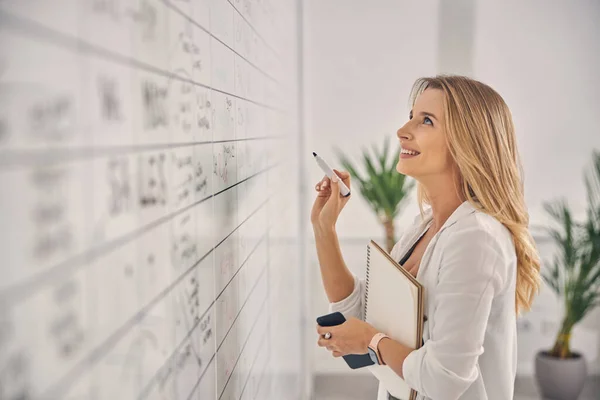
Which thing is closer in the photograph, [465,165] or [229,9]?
[229,9]

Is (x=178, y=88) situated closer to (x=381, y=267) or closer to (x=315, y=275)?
(x=381, y=267)

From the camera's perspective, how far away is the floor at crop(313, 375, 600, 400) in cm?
293

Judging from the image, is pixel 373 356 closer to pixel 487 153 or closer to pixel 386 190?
pixel 487 153

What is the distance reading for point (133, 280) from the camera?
0.49m

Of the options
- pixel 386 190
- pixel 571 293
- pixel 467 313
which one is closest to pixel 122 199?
pixel 467 313

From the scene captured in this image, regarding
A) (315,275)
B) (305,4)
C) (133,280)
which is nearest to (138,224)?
(133,280)

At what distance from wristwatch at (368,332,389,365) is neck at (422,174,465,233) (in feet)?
0.88

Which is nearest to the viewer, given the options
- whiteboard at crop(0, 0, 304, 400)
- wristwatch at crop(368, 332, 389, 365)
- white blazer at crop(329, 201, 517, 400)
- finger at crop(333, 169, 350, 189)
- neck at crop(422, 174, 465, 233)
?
whiteboard at crop(0, 0, 304, 400)

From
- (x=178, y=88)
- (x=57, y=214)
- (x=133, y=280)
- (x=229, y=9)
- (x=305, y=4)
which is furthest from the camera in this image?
(x=305, y=4)

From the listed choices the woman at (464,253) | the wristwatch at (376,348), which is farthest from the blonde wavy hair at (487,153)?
the wristwatch at (376,348)

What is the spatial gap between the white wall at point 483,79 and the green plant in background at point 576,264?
0.21 m

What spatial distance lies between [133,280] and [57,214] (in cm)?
14

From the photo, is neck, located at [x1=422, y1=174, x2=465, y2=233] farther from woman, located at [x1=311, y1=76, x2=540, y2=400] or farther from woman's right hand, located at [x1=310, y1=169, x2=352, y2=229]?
woman's right hand, located at [x1=310, y1=169, x2=352, y2=229]

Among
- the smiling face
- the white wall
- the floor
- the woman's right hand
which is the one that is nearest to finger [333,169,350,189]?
the woman's right hand
